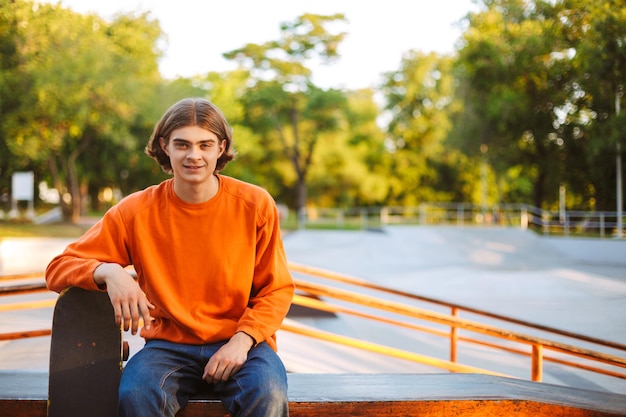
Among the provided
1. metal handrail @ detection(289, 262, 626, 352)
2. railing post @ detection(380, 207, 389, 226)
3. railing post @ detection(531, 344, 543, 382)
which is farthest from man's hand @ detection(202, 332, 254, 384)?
railing post @ detection(380, 207, 389, 226)

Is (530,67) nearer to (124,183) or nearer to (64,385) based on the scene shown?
(64,385)

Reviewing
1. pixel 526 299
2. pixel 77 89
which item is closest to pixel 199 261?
pixel 526 299

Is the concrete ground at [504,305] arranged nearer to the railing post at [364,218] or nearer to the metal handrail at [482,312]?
the metal handrail at [482,312]

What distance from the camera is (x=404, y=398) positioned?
1.68 metres

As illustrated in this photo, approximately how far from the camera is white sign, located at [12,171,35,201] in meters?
4.18

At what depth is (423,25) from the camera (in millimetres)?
4344

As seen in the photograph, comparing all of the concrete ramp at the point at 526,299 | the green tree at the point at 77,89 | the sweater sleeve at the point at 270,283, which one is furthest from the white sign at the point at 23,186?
the sweater sleeve at the point at 270,283

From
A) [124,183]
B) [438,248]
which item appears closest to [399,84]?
[438,248]

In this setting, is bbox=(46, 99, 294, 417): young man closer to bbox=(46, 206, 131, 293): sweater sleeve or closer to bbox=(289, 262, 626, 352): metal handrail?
bbox=(46, 206, 131, 293): sweater sleeve

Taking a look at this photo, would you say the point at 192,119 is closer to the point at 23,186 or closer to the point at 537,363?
the point at 537,363

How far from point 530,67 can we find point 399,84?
18.3 m

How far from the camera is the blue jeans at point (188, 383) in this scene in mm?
1411

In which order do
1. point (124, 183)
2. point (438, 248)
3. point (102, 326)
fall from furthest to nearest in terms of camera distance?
1. point (438, 248)
2. point (124, 183)
3. point (102, 326)

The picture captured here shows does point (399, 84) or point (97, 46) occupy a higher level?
point (399, 84)
